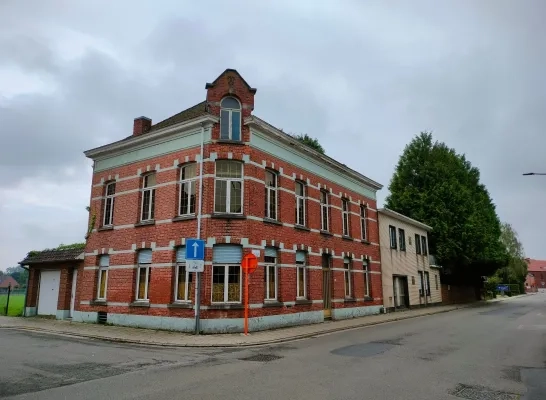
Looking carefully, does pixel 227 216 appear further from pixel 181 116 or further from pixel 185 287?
pixel 181 116

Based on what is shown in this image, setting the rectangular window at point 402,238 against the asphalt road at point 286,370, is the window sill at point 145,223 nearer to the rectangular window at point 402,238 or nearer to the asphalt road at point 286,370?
the asphalt road at point 286,370

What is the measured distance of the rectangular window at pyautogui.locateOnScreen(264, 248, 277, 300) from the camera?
16.8m

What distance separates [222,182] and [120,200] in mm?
6018

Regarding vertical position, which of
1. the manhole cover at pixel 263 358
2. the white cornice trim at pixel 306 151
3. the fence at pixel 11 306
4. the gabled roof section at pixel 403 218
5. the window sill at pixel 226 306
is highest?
the white cornice trim at pixel 306 151

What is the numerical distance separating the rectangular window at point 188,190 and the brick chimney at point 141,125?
4.57 m

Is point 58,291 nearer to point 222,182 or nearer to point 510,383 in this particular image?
point 222,182

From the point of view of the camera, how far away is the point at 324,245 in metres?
20.6

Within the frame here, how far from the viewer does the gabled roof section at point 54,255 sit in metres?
19.8

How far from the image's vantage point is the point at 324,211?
71.7 ft

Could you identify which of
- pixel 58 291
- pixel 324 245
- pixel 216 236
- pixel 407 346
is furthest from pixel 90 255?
pixel 407 346

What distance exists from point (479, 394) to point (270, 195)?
12.4 metres

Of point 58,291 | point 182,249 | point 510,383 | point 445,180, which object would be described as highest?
point 445,180

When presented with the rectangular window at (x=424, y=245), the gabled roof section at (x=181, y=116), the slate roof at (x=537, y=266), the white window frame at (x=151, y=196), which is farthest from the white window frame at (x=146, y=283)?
the slate roof at (x=537, y=266)

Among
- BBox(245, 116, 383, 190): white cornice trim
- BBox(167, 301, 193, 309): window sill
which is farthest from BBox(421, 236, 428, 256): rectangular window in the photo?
BBox(167, 301, 193, 309): window sill
